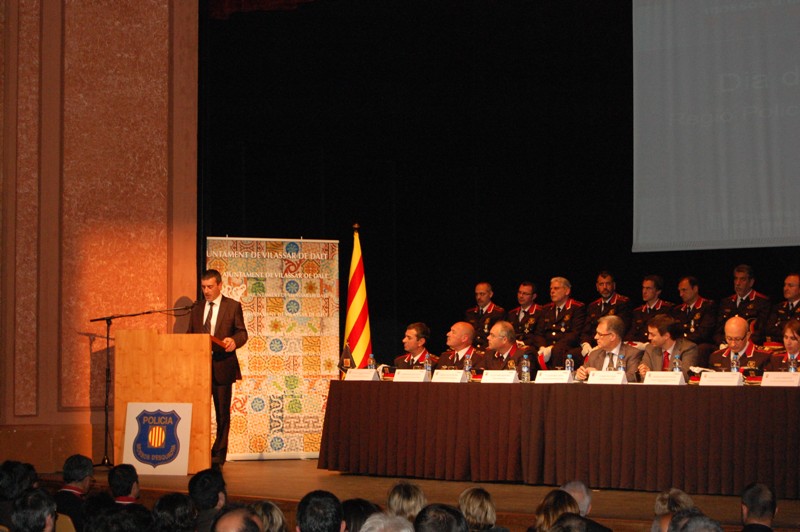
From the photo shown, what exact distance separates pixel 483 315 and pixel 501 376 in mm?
3250

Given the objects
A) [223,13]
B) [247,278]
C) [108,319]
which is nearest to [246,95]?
[223,13]

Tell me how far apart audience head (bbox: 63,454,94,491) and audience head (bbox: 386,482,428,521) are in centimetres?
158

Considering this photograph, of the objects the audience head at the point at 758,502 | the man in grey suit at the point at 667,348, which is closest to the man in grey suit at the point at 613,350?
the man in grey suit at the point at 667,348

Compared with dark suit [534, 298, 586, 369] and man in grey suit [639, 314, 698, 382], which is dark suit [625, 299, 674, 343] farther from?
man in grey suit [639, 314, 698, 382]

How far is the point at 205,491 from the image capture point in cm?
408

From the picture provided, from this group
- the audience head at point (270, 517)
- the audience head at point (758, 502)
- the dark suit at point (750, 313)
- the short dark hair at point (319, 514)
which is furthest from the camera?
the dark suit at point (750, 313)

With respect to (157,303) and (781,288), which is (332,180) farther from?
(781,288)

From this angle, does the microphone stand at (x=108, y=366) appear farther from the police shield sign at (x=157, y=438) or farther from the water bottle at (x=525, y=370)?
the water bottle at (x=525, y=370)

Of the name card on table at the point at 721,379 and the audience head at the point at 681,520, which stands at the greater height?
the name card on table at the point at 721,379

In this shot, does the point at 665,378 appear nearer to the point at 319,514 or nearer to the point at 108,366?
the point at 319,514

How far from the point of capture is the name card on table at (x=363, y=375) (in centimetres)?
772

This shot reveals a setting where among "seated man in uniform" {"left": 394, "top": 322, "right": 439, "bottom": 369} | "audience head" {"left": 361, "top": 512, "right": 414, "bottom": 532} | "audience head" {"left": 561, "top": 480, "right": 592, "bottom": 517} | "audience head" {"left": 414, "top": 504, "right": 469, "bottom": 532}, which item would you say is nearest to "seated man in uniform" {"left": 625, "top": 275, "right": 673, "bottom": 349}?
"seated man in uniform" {"left": 394, "top": 322, "right": 439, "bottom": 369}

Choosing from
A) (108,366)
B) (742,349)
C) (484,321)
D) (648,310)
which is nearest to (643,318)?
(648,310)

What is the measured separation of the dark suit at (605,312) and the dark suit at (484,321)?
821mm
